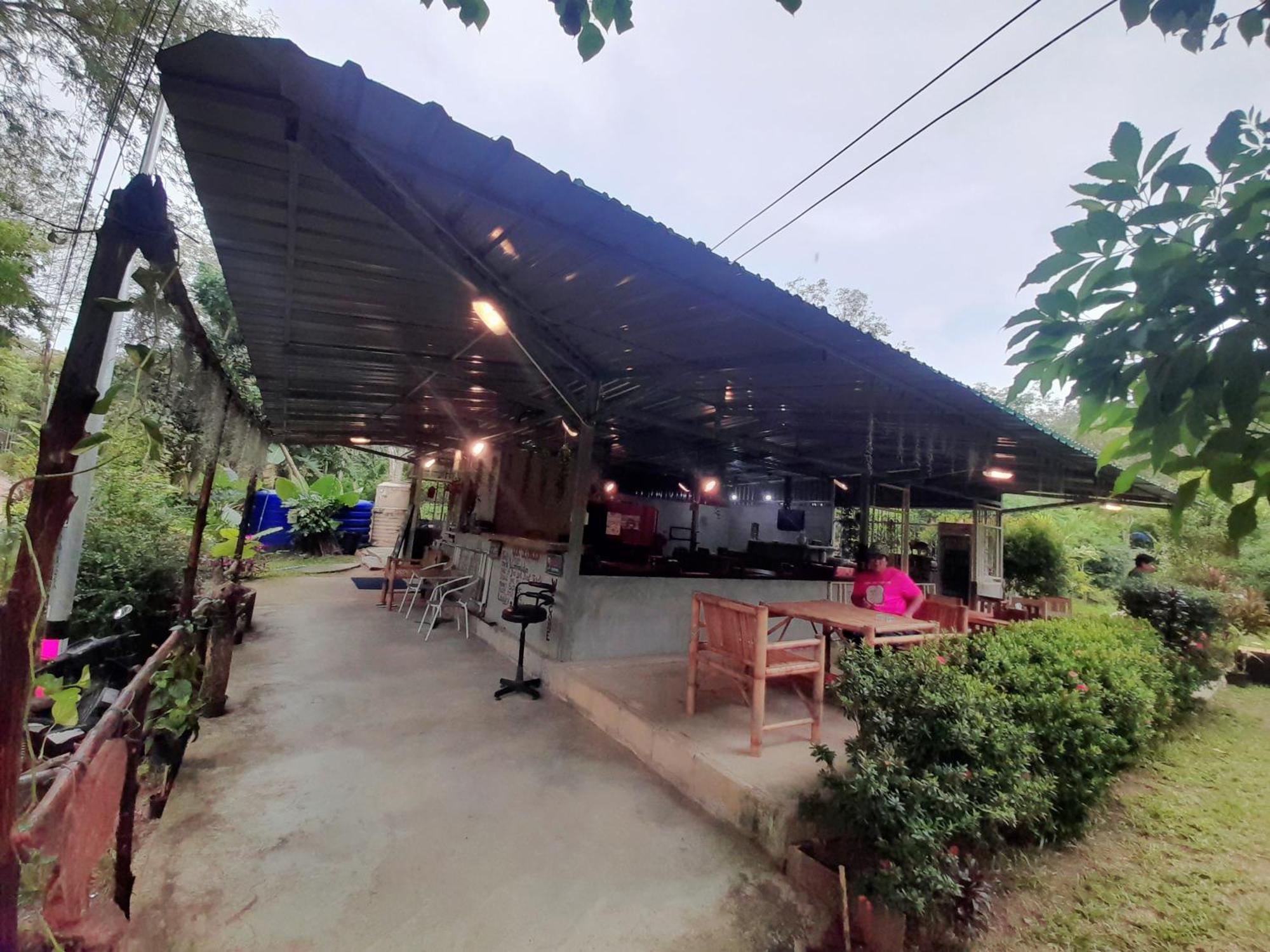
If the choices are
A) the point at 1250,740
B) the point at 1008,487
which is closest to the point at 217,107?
the point at 1250,740

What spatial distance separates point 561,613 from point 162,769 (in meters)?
2.85

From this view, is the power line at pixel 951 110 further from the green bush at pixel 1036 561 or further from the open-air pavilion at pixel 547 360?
the green bush at pixel 1036 561

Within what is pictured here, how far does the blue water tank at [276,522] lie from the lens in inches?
565

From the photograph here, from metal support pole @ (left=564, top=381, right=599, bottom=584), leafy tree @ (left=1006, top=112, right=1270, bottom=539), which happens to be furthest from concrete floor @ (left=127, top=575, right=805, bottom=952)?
leafy tree @ (left=1006, top=112, right=1270, bottom=539)

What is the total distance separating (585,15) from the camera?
1393 mm

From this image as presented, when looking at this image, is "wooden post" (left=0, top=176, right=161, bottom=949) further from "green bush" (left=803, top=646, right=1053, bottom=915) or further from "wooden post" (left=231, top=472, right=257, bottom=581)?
"wooden post" (left=231, top=472, right=257, bottom=581)

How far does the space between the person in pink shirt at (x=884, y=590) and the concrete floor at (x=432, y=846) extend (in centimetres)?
248

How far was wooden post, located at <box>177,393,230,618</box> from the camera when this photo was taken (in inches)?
122

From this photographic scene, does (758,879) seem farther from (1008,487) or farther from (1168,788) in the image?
(1008,487)

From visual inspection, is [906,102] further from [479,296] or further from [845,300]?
[845,300]

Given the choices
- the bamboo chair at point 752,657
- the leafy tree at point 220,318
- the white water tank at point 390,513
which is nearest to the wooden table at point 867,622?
the bamboo chair at point 752,657

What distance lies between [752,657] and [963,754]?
4.20ft

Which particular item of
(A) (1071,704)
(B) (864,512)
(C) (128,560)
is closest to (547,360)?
(A) (1071,704)

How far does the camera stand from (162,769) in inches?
106
